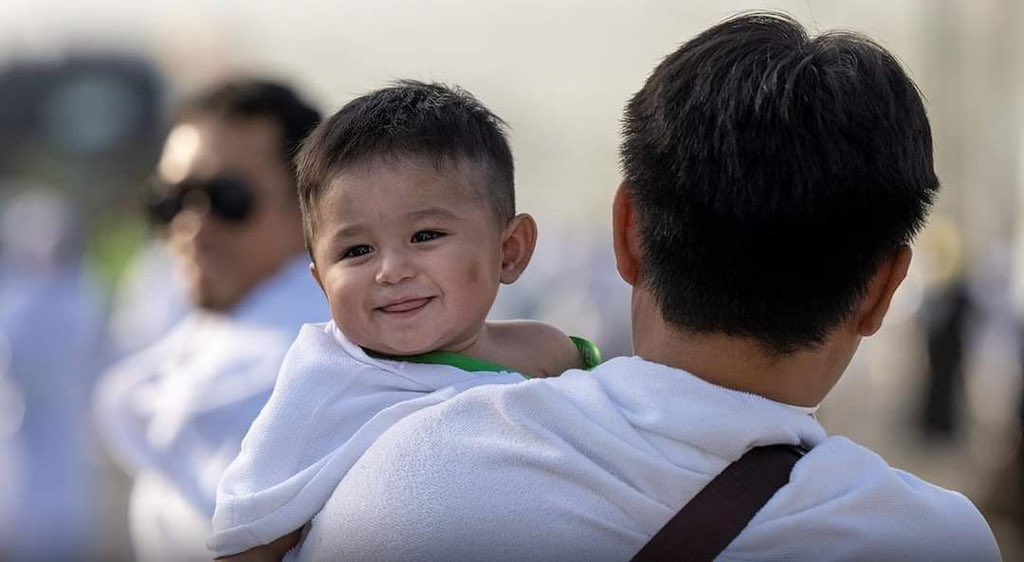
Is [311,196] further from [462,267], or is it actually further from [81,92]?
[81,92]

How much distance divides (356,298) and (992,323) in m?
15.4

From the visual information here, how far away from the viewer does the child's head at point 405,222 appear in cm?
216

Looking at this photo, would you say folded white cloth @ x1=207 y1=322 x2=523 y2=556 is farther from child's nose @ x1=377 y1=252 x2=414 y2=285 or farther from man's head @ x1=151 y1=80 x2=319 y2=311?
man's head @ x1=151 y1=80 x2=319 y2=311

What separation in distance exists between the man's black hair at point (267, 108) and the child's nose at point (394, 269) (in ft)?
6.79

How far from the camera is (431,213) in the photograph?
7.14 ft

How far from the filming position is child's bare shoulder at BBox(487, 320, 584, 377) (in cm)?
236

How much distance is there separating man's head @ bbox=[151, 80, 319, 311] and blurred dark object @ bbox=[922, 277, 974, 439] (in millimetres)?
13214

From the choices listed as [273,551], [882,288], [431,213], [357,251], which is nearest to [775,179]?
[882,288]

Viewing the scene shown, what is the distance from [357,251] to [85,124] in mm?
19047

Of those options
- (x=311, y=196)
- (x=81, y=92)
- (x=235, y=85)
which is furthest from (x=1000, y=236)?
(x=311, y=196)

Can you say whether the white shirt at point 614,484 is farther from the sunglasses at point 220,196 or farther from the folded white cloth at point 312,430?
the sunglasses at point 220,196

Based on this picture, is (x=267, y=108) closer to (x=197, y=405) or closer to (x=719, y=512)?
(x=197, y=405)

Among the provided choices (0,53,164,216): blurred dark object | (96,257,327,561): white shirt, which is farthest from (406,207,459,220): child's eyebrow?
(0,53,164,216): blurred dark object

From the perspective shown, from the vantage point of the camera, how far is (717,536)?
68.9 inches
